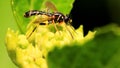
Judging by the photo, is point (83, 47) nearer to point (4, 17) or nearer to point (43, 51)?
point (43, 51)

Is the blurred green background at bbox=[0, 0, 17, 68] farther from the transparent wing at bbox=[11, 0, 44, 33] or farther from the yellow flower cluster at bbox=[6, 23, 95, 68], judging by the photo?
the yellow flower cluster at bbox=[6, 23, 95, 68]

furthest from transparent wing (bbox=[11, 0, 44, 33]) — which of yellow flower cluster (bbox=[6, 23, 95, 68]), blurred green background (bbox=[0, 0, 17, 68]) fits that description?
blurred green background (bbox=[0, 0, 17, 68])

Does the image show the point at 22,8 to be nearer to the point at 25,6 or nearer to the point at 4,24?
the point at 25,6

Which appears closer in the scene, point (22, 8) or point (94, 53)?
point (94, 53)

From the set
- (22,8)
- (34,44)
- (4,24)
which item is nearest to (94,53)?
(34,44)

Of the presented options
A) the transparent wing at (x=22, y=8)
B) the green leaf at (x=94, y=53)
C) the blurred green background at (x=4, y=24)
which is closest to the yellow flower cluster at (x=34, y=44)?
the transparent wing at (x=22, y=8)
